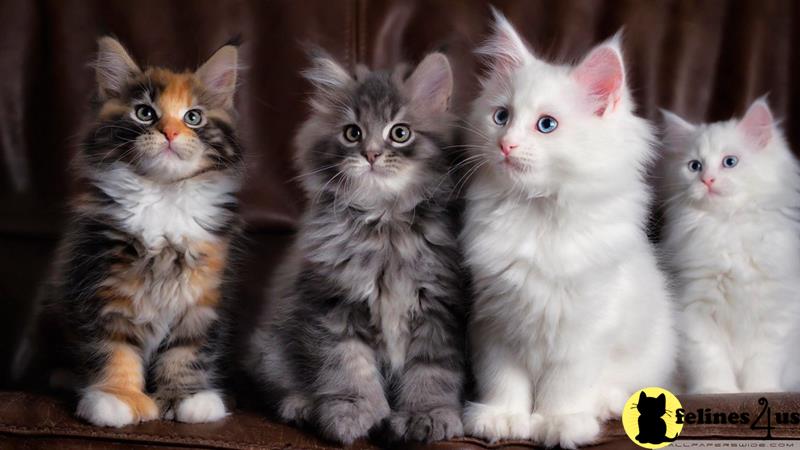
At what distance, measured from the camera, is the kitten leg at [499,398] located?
1.47 metres

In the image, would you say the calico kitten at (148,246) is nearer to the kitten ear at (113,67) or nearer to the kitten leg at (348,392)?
the kitten ear at (113,67)

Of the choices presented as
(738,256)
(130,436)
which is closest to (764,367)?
(738,256)

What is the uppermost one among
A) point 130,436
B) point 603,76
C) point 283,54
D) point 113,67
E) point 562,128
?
point 283,54

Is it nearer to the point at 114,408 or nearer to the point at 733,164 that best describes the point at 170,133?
the point at 114,408

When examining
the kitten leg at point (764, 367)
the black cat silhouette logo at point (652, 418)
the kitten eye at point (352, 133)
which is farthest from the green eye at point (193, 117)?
the kitten leg at point (764, 367)

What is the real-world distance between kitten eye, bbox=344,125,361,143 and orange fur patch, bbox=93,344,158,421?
63 centimetres

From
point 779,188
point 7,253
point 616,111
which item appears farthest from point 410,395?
point 7,253

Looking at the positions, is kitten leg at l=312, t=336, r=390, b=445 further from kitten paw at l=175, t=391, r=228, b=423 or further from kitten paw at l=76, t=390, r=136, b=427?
kitten paw at l=76, t=390, r=136, b=427

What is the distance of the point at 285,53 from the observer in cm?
234

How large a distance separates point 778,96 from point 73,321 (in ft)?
6.48

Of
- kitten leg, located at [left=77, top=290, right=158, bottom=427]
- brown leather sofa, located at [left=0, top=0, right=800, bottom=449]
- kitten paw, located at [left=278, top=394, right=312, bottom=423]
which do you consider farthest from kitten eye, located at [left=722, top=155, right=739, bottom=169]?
kitten leg, located at [left=77, top=290, right=158, bottom=427]

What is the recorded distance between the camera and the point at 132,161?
168cm

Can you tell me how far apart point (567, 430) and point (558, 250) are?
0.34 meters

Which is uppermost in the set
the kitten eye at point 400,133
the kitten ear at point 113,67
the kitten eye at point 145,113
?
the kitten eye at point 400,133
